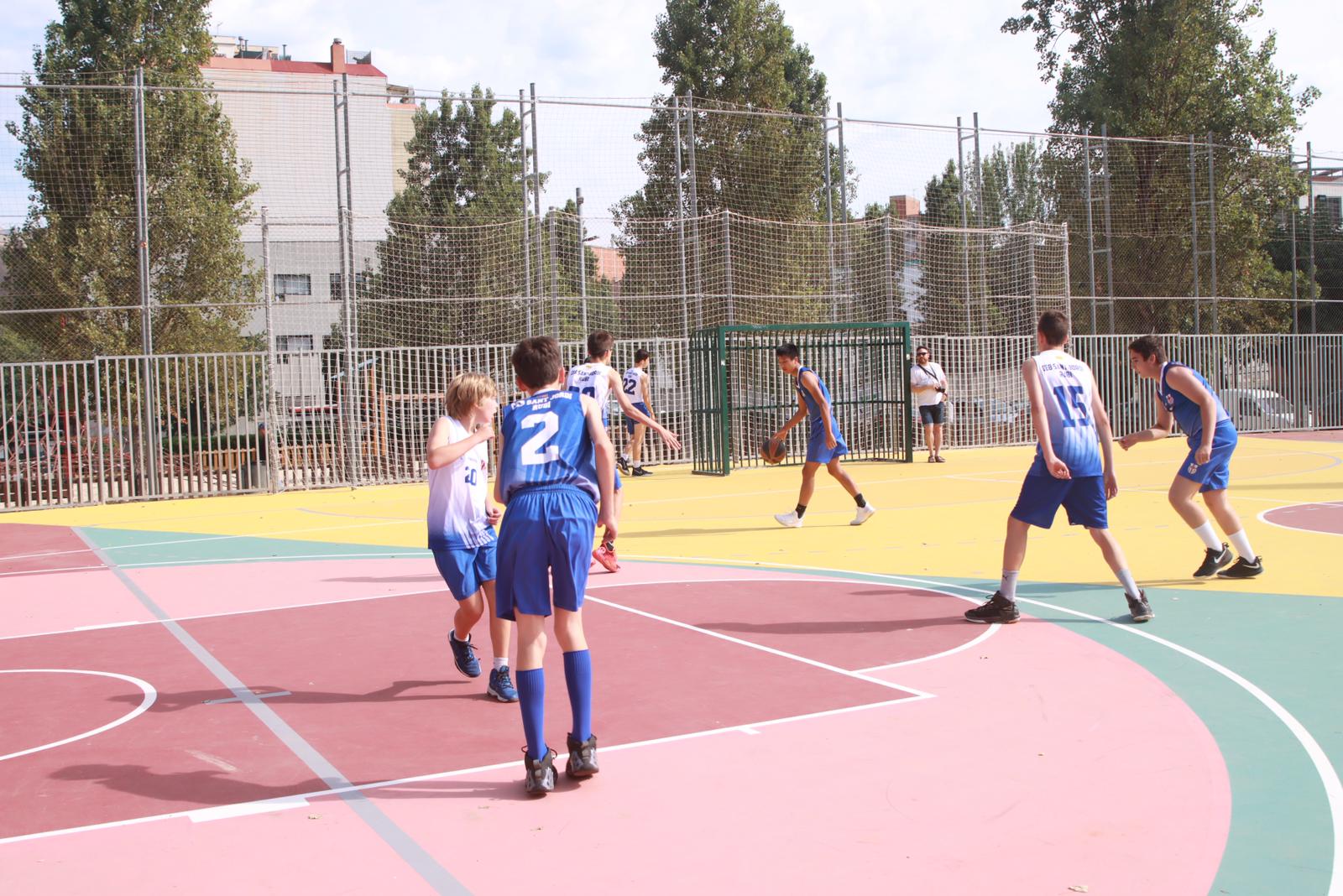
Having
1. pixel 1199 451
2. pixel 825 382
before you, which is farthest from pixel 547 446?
pixel 825 382

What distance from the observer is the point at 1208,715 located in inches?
216

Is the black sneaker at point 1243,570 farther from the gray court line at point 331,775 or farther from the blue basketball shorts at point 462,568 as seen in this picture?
the gray court line at point 331,775

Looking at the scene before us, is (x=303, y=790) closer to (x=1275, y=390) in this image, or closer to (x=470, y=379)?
(x=470, y=379)

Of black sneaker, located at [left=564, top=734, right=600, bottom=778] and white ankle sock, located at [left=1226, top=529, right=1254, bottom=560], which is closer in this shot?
black sneaker, located at [left=564, top=734, right=600, bottom=778]

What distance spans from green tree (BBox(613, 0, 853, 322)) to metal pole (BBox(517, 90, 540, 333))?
2.40 metres

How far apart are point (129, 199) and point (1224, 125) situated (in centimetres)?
2732

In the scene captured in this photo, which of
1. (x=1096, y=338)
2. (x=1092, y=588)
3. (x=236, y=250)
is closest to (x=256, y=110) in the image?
(x=236, y=250)

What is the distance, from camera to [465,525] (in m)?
6.40

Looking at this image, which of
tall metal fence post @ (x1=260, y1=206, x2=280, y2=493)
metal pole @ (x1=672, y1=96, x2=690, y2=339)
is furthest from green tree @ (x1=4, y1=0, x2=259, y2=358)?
metal pole @ (x1=672, y1=96, x2=690, y2=339)

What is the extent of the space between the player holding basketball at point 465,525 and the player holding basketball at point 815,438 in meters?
6.03

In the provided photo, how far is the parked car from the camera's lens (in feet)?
94.5

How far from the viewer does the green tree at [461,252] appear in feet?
72.8

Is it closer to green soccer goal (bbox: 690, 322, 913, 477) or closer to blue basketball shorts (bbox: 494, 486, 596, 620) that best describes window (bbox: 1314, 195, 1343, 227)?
green soccer goal (bbox: 690, 322, 913, 477)

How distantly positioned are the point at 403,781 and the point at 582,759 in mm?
Result: 737
